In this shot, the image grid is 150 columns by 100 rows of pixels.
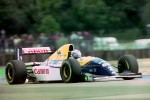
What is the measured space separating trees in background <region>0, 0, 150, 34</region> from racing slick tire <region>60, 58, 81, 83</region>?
35.8 m

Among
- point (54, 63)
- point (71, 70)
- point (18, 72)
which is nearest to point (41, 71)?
point (54, 63)

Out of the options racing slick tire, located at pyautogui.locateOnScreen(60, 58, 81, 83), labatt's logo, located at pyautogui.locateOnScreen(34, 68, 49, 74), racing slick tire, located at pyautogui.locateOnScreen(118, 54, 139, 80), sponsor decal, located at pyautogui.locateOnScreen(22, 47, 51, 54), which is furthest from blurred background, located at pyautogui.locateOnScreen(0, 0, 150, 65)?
racing slick tire, located at pyautogui.locateOnScreen(60, 58, 81, 83)

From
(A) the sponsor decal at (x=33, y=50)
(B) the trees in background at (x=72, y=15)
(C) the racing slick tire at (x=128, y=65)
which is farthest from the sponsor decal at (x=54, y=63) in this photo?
(B) the trees in background at (x=72, y=15)

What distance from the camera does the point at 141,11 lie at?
6138cm

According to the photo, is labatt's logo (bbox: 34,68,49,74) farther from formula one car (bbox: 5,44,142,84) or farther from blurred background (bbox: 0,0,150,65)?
blurred background (bbox: 0,0,150,65)

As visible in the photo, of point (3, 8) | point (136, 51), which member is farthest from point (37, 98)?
point (3, 8)

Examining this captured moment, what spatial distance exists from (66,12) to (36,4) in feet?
11.9

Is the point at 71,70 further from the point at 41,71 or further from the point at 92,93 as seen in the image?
the point at 92,93

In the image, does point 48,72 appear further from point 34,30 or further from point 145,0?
point 145,0

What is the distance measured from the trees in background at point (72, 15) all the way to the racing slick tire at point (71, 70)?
35770 millimetres

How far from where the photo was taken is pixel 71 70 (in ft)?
50.5

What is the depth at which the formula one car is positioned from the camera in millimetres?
15641

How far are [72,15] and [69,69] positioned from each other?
44981 mm

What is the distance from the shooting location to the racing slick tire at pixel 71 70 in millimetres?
15336
